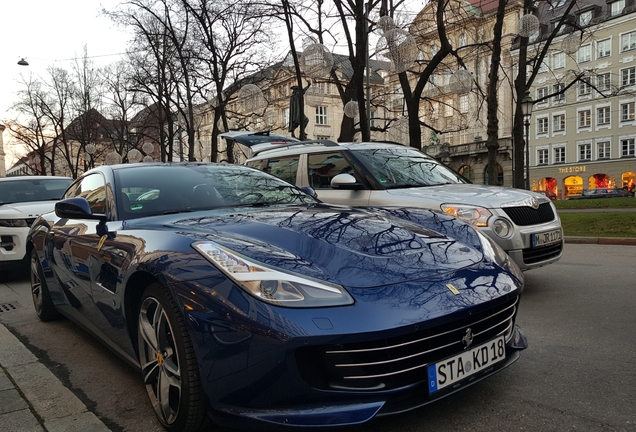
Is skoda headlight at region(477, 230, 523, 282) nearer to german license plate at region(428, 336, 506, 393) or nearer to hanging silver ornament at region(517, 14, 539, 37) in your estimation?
german license plate at region(428, 336, 506, 393)

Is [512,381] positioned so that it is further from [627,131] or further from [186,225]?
[627,131]

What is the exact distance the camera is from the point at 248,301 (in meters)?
2.03

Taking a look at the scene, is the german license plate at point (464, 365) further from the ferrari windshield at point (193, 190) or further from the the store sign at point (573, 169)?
the the store sign at point (573, 169)

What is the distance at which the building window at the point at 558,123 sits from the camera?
160 ft

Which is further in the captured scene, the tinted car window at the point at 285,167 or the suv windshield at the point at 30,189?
the suv windshield at the point at 30,189

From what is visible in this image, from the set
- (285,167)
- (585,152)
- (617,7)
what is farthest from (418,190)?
(617,7)

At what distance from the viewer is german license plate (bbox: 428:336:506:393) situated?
2.12 m

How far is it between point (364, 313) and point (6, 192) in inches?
325

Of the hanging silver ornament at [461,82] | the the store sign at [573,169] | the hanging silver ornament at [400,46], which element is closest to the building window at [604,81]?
the the store sign at [573,169]

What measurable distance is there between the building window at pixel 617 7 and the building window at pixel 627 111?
27.2 ft

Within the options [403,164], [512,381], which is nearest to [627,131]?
[403,164]

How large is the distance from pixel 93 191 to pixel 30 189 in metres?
5.51

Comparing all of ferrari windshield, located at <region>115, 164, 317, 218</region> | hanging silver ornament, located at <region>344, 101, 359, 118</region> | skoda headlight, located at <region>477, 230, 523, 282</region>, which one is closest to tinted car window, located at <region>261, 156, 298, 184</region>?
ferrari windshield, located at <region>115, 164, 317, 218</region>

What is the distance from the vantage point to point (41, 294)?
4676mm
